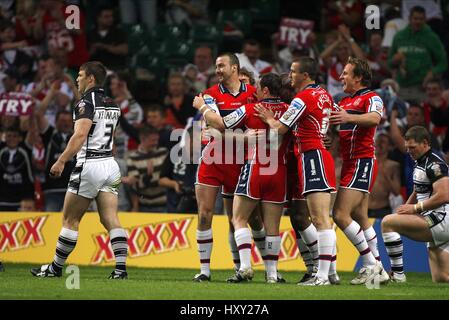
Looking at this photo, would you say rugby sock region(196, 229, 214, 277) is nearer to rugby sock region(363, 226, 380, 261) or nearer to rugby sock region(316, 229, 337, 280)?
rugby sock region(316, 229, 337, 280)

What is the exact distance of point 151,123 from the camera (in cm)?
1853

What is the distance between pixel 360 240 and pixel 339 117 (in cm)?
161

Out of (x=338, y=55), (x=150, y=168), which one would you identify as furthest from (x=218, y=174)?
(x=338, y=55)

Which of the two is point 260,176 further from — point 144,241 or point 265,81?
point 144,241

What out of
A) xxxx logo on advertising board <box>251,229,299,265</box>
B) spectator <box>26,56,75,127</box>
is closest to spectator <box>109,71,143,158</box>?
spectator <box>26,56,75,127</box>

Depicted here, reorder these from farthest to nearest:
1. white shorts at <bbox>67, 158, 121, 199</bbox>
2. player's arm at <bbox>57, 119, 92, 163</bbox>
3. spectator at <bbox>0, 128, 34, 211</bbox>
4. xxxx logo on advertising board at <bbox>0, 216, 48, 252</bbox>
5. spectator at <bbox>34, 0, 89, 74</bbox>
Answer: spectator at <bbox>34, 0, 89, 74</bbox>, spectator at <bbox>0, 128, 34, 211</bbox>, xxxx logo on advertising board at <bbox>0, 216, 48, 252</bbox>, white shorts at <bbox>67, 158, 121, 199</bbox>, player's arm at <bbox>57, 119, 92, 163</bbox>

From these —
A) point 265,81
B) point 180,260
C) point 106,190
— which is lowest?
point 180,260

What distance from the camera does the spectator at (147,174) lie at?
17938 millimetres

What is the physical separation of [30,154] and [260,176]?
7.16 metres

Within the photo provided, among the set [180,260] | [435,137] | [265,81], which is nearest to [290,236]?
[180,260]

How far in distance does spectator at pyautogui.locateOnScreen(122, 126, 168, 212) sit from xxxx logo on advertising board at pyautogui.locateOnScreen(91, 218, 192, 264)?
1098 millimetres

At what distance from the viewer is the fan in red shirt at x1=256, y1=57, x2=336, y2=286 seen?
11.6 metres

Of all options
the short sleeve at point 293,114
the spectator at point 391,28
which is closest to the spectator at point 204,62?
the spectator at point 391,28

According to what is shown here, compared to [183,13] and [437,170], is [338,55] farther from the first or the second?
[437,170]
